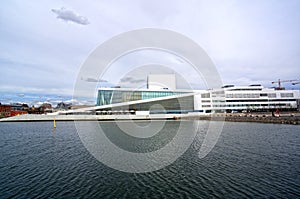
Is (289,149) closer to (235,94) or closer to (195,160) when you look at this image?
(195,160)

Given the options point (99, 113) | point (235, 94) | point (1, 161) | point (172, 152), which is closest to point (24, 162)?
point (1, 161)

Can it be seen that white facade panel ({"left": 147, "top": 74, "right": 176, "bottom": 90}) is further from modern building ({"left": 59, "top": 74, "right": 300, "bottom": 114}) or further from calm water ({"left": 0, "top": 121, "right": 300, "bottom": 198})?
calm water ({"left": 0, "top": 121, "right": 300, "bottom": 198})

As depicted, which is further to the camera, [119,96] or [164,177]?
[119,96]

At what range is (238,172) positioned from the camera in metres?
10.7

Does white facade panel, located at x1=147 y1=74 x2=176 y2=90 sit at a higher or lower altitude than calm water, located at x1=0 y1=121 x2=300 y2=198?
higher


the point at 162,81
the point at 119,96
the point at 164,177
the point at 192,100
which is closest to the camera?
the point at 164,177

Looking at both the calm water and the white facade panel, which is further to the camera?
the white facade panel

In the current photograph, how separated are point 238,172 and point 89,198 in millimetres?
8892

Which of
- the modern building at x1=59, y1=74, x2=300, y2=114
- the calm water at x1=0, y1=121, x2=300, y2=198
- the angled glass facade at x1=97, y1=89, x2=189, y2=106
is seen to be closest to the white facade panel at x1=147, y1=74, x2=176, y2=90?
the modern building at x1=59, y1=74, x2=300, y2=114

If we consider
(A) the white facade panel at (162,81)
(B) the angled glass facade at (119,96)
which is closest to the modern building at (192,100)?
(B) the angled glass facade at (119,96)

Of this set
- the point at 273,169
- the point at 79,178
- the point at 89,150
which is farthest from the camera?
the point at 89,150

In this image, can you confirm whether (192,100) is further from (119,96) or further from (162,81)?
(119,96)

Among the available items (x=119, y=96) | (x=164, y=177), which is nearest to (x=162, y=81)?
(x=119, y=96)

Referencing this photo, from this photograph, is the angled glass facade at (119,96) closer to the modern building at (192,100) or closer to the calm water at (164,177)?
the modern building at (192,100)
